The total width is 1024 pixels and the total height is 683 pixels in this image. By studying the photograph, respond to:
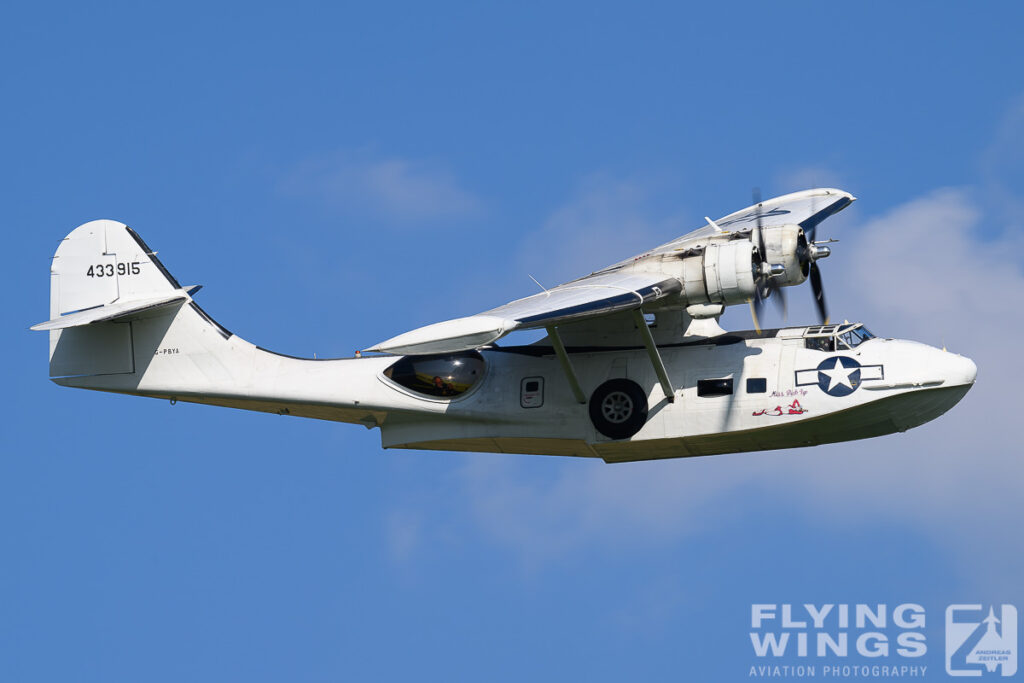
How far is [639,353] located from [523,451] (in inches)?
94.2

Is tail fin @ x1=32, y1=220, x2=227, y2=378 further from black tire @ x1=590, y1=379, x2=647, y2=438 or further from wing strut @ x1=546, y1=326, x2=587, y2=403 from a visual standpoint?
black tire @ x1=590, y1=379, x2=647, y2=438

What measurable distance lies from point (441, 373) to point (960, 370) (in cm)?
736

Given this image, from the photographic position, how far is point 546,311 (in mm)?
18016

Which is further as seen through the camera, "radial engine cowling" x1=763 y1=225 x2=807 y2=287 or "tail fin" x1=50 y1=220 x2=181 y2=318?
"tail fin" x1=50 y1=220 x2=181 y2=318

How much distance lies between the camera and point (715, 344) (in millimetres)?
20188

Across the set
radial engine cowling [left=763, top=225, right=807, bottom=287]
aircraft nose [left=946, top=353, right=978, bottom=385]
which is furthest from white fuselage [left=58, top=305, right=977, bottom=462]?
radial engine cowling [left=763, top=225, right=807, bottom=287]

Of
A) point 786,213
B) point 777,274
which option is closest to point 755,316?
point 777,274

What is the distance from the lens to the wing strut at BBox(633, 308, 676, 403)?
63.1ft

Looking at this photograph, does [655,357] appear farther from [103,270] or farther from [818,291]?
[103,270]

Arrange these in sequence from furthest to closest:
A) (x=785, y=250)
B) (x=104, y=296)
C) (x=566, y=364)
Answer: (x=104, y=296), (x=785, y=250), (x=566, y=364)

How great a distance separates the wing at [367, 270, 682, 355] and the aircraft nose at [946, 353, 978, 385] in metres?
3.85

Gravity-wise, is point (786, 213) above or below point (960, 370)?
above

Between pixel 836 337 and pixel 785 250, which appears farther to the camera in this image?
pixel 785 250

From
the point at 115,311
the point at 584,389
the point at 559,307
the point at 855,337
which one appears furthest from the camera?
the point at 115,311
